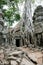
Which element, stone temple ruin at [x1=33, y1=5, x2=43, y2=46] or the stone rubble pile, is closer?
the stone rubble pile

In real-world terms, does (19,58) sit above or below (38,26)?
above

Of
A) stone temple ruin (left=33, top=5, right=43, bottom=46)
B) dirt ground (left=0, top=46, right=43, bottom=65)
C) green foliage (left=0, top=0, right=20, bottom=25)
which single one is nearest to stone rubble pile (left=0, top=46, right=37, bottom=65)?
dirt ground (left=0, top=46, right=43, bottom=65)

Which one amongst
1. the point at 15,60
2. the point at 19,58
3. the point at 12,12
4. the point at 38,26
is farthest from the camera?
the point at 12,12

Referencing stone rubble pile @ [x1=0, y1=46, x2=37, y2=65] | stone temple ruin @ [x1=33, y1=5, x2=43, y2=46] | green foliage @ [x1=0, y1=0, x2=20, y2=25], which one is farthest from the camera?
green foliage @ [x1=0, y1=0, x2=20, y2=25]

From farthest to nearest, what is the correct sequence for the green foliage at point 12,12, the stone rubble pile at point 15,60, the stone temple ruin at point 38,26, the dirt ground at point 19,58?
the green foliage at point 12,12
the stone temple ruin at point 38,26
the dirt ground at point 19,58
the stone rubble pile at point 15,60

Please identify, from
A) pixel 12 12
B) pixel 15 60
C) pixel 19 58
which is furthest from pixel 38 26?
pixel 15 60

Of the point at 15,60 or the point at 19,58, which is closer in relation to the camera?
the point at 15,60

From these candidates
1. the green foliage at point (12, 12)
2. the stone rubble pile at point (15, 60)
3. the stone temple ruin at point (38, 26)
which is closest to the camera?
the stone rubble pile at point (15, 60)

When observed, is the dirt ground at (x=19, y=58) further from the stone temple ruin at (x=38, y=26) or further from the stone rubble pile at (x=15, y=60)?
the stone temple ruin at (x=38, y=26)

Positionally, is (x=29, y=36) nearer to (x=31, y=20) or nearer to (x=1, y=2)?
(x=31, y=20)

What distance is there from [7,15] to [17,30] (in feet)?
14.2

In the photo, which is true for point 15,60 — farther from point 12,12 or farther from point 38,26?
point 12,12

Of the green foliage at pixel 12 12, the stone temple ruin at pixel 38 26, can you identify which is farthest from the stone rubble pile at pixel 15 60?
the green foliage at pixel 12 12

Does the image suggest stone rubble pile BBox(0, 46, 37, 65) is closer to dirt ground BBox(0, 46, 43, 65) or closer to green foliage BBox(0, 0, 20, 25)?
dirt ground BBox(0, 46, 43, 65)
